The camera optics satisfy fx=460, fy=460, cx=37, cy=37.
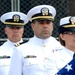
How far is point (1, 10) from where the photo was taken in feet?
27.4

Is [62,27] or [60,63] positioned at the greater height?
[62,27]

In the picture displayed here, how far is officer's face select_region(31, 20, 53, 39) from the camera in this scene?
503 centimetres

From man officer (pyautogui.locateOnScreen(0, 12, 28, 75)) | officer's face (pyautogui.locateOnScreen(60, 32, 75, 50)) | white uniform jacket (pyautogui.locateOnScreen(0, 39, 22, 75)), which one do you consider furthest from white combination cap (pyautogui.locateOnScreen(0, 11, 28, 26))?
officer's face (pyautogui.locateOnScreen(60, 32, 75, 50))

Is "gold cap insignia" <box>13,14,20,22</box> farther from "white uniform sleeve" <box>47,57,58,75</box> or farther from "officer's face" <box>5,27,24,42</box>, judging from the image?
"white uniform sleeve" <box>47,57,58,75</box>

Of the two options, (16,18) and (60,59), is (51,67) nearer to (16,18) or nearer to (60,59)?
(60,59)

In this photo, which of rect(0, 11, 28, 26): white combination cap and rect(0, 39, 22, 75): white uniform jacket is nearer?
rect(0, 39, 22, 75): white uniform jacket

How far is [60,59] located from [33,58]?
303 millimetres

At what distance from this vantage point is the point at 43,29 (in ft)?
16.5

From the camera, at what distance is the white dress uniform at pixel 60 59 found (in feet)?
16.4

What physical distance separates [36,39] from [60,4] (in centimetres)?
341

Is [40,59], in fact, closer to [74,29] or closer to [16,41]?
[74,29]

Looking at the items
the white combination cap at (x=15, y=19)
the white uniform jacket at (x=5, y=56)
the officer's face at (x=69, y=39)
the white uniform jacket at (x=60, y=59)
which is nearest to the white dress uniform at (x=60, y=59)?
the white uniform jacket at (x=60, y=59)

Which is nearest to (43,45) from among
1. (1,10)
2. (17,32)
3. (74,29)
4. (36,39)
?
(36,39)

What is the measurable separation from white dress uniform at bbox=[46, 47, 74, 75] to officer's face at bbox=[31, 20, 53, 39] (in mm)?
242
